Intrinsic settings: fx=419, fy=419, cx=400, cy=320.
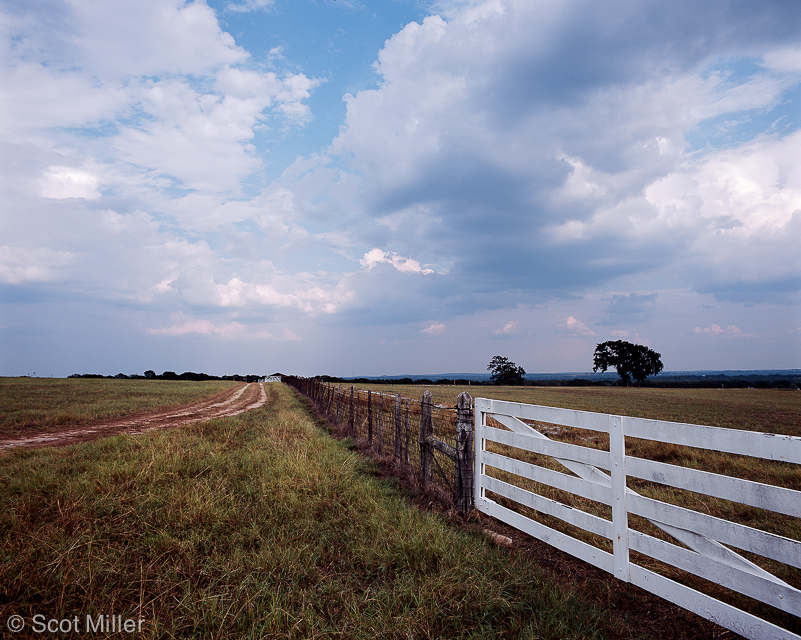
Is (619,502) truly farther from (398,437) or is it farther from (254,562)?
(398,437)

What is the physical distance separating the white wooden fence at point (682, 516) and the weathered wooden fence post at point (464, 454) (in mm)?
945

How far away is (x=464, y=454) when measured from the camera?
5.86m

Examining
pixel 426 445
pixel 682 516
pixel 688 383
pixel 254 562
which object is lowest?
pixel 688 383

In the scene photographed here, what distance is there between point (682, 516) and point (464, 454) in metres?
2.94

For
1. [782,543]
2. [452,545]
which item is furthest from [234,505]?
[782,543]

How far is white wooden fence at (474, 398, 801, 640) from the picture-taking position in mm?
2678

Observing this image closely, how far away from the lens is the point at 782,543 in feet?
8.65

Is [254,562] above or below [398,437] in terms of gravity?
below

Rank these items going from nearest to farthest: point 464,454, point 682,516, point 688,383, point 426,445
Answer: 1. point 682,516
2. point 464,454
3. point 426,445
4. point 688,383

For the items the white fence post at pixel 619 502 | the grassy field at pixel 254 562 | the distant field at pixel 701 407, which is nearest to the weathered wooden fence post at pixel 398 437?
the grassy field at pixel 254 562

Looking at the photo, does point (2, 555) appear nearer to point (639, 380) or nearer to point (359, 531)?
point (359, 531)

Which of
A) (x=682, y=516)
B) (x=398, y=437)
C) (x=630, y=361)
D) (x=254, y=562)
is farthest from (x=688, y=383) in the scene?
(x=254, y=562)

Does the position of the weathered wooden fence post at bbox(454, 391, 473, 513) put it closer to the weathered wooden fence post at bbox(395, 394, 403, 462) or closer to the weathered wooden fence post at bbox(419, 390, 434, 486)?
the weathered wooden fence post at bbox(419, 390, 434, 486)

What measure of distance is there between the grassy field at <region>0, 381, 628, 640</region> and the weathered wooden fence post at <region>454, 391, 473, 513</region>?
25.5 inches
